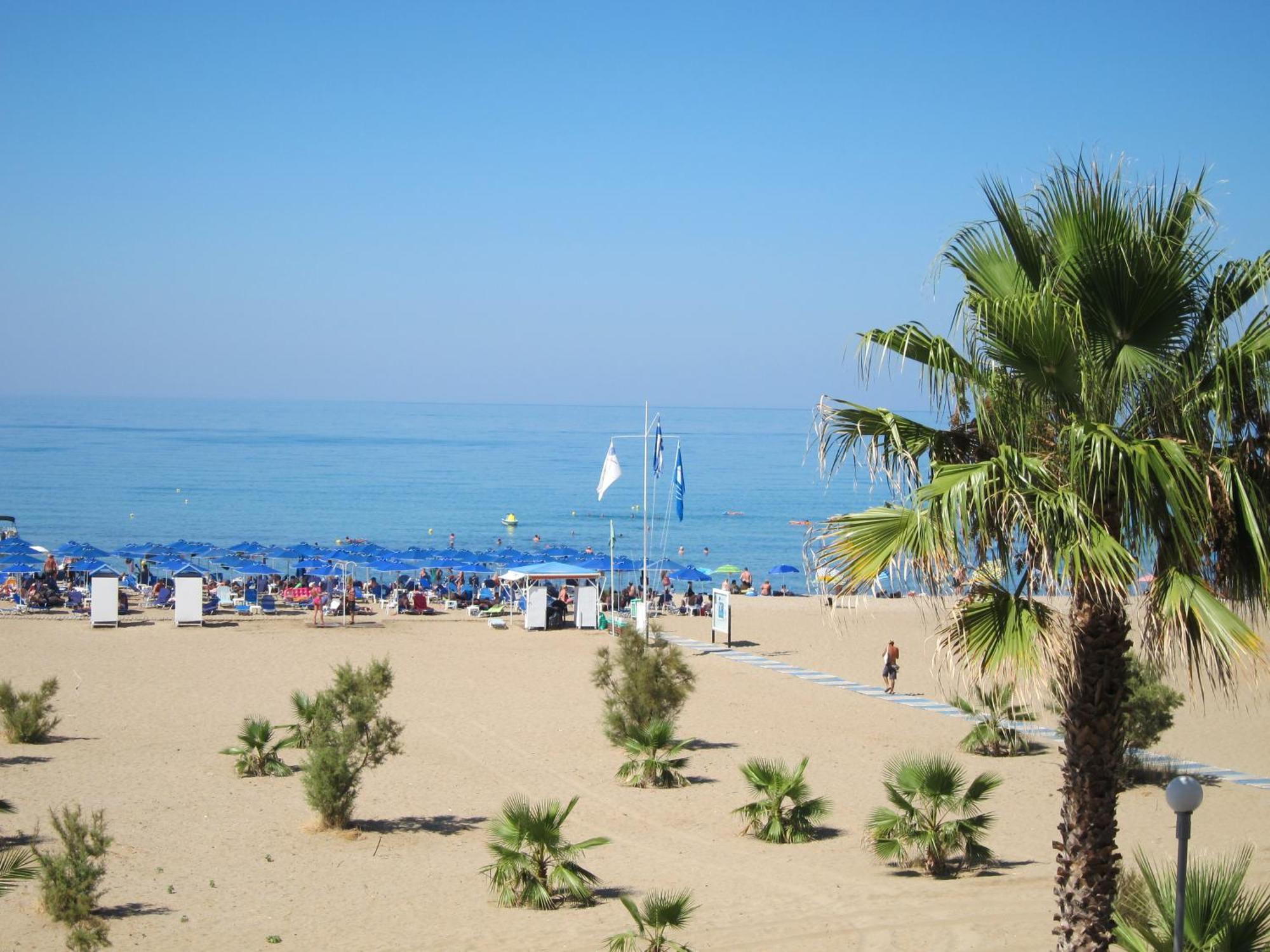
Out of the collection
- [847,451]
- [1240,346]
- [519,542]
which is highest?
[1240,346]

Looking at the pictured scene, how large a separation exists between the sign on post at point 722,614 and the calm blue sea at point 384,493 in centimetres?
448

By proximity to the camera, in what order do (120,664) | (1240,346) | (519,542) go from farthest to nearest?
(519,542) < (120,664) < (1240,346)

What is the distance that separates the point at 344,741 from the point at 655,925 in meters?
5.12

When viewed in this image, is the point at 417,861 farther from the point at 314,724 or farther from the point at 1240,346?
the point at 1240,346

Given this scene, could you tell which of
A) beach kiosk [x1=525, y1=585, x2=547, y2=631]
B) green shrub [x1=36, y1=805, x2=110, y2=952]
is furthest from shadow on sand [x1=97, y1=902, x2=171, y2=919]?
beach kiosk [x1=525, y1=585, x2=547, y2=631]

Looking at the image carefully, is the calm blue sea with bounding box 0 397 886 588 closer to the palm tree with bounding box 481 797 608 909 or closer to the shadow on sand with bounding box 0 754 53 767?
the palm tree with bounding box 481 797 608 909

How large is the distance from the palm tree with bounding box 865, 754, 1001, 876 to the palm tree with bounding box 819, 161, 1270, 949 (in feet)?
18.4

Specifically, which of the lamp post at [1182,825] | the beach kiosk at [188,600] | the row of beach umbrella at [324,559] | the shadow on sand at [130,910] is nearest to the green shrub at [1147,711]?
the lamp post at [1182,825]

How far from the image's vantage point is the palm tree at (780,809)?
11875mm

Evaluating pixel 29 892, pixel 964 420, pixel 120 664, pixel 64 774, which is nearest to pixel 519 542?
pixel 120 664

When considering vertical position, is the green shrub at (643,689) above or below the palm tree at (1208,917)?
below

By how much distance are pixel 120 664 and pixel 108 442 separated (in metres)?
120

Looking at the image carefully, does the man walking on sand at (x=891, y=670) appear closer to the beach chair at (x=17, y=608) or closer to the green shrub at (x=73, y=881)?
the green shrub at (x=73, y=881)

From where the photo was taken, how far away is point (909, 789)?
1088cm
